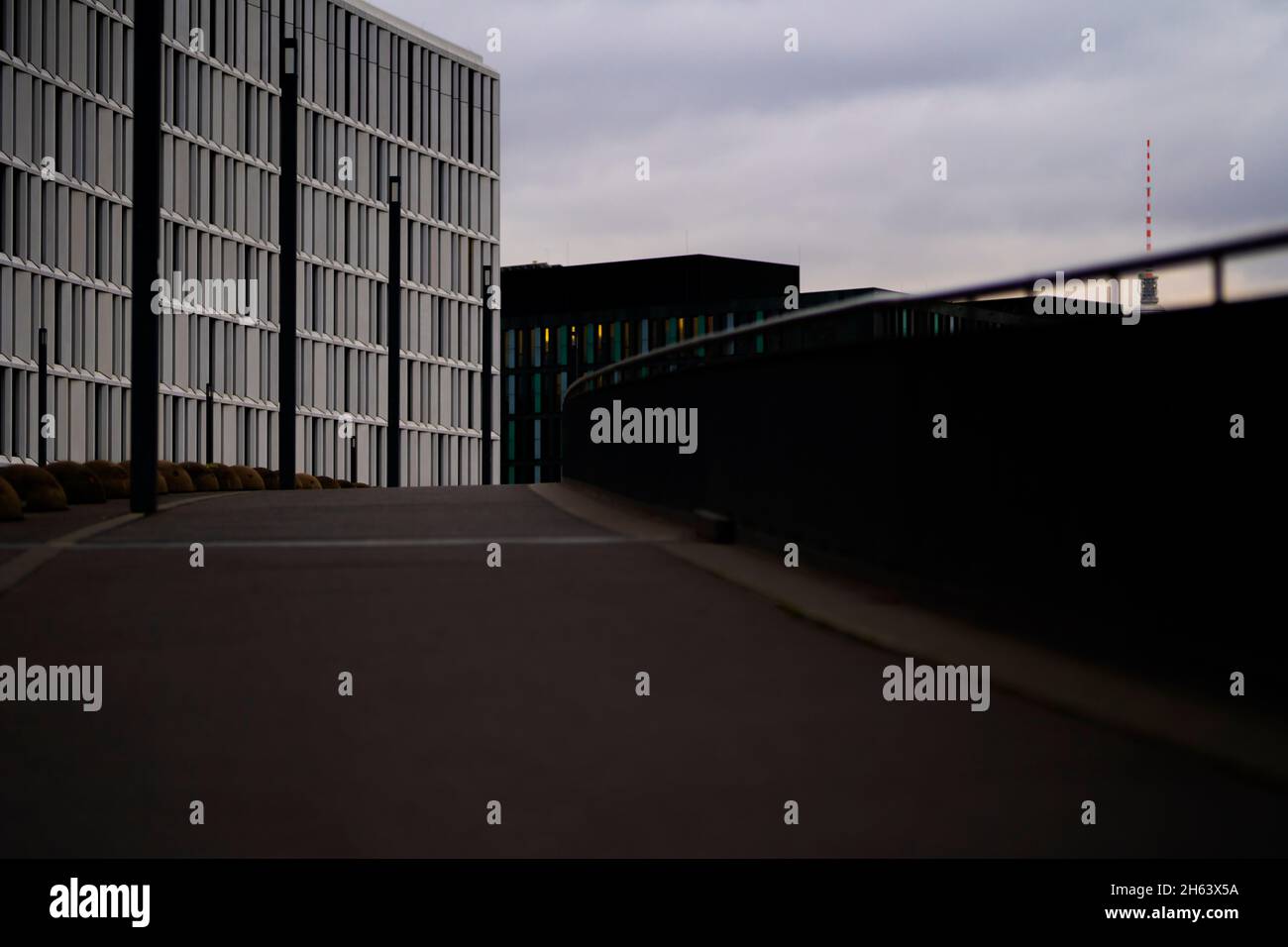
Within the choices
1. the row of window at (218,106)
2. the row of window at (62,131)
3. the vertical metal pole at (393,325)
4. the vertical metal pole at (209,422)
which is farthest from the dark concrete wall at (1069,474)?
the row of window at (218,106)

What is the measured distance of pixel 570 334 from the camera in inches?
4628

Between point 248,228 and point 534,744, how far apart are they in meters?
71.8

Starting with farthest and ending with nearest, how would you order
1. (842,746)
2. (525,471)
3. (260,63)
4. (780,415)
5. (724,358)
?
(525,471) → (260,63) → (724,358) → (780,415) → (842,746)

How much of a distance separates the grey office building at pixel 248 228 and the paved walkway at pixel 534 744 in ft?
146

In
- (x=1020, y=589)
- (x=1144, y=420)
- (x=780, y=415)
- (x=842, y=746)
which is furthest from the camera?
(x=780, y=415)

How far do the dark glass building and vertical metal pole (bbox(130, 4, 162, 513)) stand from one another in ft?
312

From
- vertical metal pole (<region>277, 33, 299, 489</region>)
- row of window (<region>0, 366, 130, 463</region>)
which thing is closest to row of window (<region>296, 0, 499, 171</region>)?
row of window (<region>0, 366, 130, 463</region>)

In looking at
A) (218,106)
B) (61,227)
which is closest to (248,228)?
(218,106)

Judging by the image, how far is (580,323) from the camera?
386 ft

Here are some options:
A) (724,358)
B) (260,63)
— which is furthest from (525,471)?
(724,358)

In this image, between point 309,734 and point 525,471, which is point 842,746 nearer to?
point 309,734

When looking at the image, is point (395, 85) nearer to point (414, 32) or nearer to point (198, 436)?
point (414, 32)
